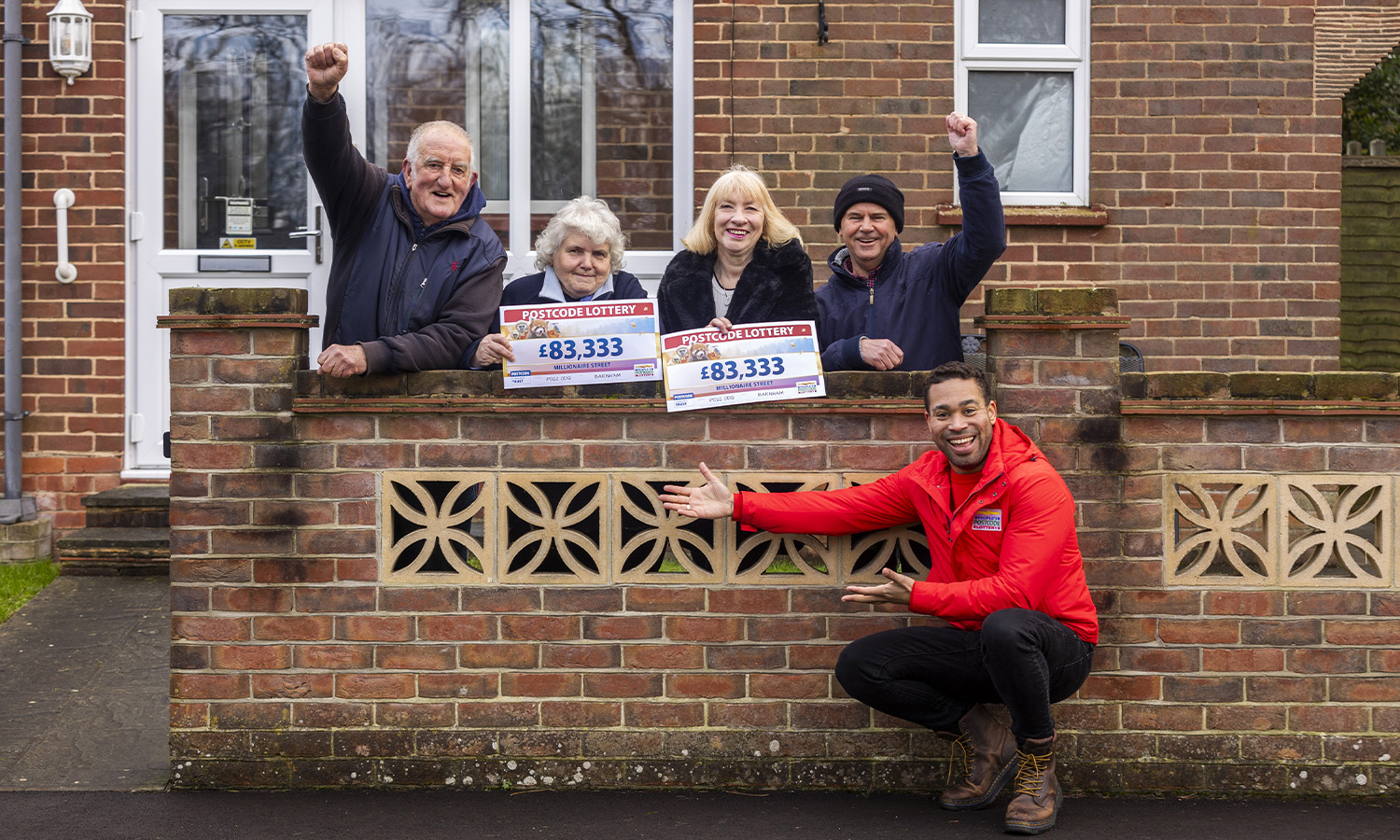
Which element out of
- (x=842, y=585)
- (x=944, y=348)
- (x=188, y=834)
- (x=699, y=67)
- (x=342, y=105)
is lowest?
(x=188, y=834)

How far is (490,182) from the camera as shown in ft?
23.0

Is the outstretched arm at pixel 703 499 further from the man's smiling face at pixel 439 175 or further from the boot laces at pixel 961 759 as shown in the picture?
the man's smiling face at pixel 439 175

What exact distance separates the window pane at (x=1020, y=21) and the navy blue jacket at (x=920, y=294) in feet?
9.37

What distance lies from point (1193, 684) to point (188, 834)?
10.2 feet

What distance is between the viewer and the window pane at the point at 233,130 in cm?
695

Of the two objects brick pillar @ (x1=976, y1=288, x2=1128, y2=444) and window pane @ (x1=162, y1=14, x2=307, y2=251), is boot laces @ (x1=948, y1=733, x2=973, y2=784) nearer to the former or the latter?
brick pillar @ (x1=976, y1=288, x2=1128, y2=444)

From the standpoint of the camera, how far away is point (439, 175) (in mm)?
4336

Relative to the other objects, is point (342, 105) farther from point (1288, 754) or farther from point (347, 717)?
point (1288, 754)

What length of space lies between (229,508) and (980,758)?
250 cm

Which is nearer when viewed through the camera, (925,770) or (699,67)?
(925,770)

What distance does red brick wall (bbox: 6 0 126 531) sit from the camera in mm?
6695

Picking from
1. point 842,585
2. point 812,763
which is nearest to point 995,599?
point 842,585

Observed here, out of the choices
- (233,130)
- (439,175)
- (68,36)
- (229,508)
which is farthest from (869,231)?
(68,36)

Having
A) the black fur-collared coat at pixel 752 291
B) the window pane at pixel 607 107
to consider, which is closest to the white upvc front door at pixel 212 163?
the window pane at pixel 607 107
